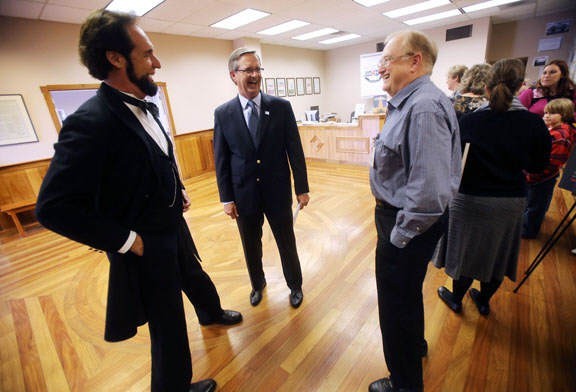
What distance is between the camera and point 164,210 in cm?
114

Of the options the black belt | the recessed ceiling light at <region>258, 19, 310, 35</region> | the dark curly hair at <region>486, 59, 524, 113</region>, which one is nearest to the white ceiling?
the recessed ceiling light at <region>258, 19, 310, 35</region>

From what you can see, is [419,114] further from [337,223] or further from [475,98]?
[337,223]

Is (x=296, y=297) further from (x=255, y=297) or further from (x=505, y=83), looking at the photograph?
(x=505, y=83)

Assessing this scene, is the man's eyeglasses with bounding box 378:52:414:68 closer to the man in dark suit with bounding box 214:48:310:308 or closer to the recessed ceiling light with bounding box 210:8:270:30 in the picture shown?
the man in dark suit with bounding box 214:48:310:308

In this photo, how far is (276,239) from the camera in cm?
197

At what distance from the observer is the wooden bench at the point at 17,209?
3.91 meters

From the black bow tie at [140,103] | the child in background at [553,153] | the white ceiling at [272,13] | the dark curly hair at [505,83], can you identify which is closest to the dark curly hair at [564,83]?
the child in background at [553,153]

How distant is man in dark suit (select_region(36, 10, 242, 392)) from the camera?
34.4 inches

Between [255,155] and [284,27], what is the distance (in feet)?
18.2

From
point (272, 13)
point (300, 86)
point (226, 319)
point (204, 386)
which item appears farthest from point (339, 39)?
point (204, 386)

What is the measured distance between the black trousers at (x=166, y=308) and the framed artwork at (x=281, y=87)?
296 inches

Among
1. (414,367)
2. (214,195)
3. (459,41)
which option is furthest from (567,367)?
(459,41)

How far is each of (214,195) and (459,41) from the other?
24.9ft

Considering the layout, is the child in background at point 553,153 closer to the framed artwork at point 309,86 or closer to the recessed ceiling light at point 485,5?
the recessed ceiling light at point 485,5
